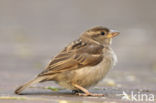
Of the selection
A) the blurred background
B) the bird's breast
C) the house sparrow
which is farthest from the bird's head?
the blurred background

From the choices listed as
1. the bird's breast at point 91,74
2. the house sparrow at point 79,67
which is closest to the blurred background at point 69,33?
the house sparrow at point 79,67

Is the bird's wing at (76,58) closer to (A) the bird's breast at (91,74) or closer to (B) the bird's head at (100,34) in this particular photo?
(A) the bird's breast at (91,74)

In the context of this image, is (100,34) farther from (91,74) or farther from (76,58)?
(91,74)

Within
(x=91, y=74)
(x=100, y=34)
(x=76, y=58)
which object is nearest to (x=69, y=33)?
(x=100, y=34)

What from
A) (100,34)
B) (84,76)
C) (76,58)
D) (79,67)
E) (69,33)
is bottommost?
(84,76)

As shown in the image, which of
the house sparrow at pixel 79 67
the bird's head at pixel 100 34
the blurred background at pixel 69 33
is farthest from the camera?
the blurred background at pixel 69 33

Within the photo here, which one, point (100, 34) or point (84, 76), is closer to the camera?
point (84, 76)

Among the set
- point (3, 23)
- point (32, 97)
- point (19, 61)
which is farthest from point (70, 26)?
point (32, 97)
